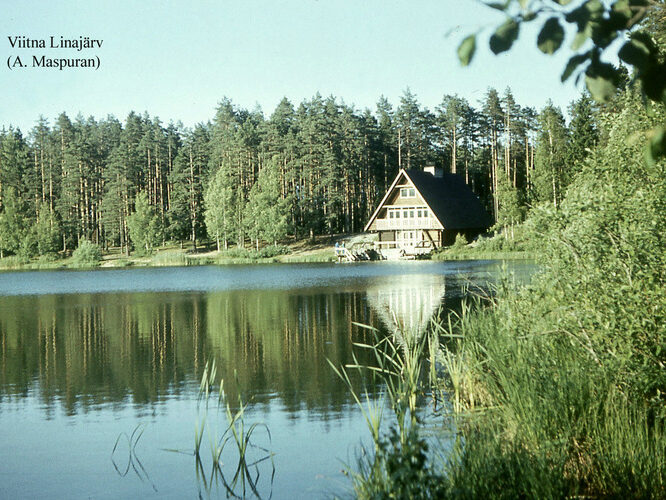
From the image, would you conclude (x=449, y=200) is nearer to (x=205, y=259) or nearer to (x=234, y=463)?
(x=205, y=259)

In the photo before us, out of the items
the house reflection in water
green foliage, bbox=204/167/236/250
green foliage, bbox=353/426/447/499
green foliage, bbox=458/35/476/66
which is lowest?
the house reflection in water

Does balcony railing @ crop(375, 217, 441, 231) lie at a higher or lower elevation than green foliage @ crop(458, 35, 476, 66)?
higher

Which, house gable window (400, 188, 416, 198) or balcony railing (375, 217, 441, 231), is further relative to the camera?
house gable window (400, 188, 416, 198)

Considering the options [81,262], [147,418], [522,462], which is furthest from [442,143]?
[522,462]

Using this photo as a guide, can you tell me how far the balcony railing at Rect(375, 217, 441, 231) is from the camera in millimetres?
56656

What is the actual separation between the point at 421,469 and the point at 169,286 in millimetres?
33153

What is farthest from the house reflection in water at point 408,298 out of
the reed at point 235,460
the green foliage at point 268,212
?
the green foliage at point 268,212

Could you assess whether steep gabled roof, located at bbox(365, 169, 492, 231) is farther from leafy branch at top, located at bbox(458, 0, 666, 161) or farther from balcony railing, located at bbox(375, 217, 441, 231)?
leafy branch at top, located at bbox(458, 0, 666, 161)

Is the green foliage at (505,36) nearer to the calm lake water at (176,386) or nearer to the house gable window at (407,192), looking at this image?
the calm lake water at (176,386)

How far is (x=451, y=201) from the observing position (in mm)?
59719

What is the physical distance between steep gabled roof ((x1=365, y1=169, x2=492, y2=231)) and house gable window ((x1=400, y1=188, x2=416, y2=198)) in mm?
814

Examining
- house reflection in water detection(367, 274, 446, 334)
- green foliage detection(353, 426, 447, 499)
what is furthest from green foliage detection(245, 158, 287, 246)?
green foliage detection(353, 426, 447, 499)

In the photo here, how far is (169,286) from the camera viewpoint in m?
36.5

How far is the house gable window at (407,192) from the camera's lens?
190ft
